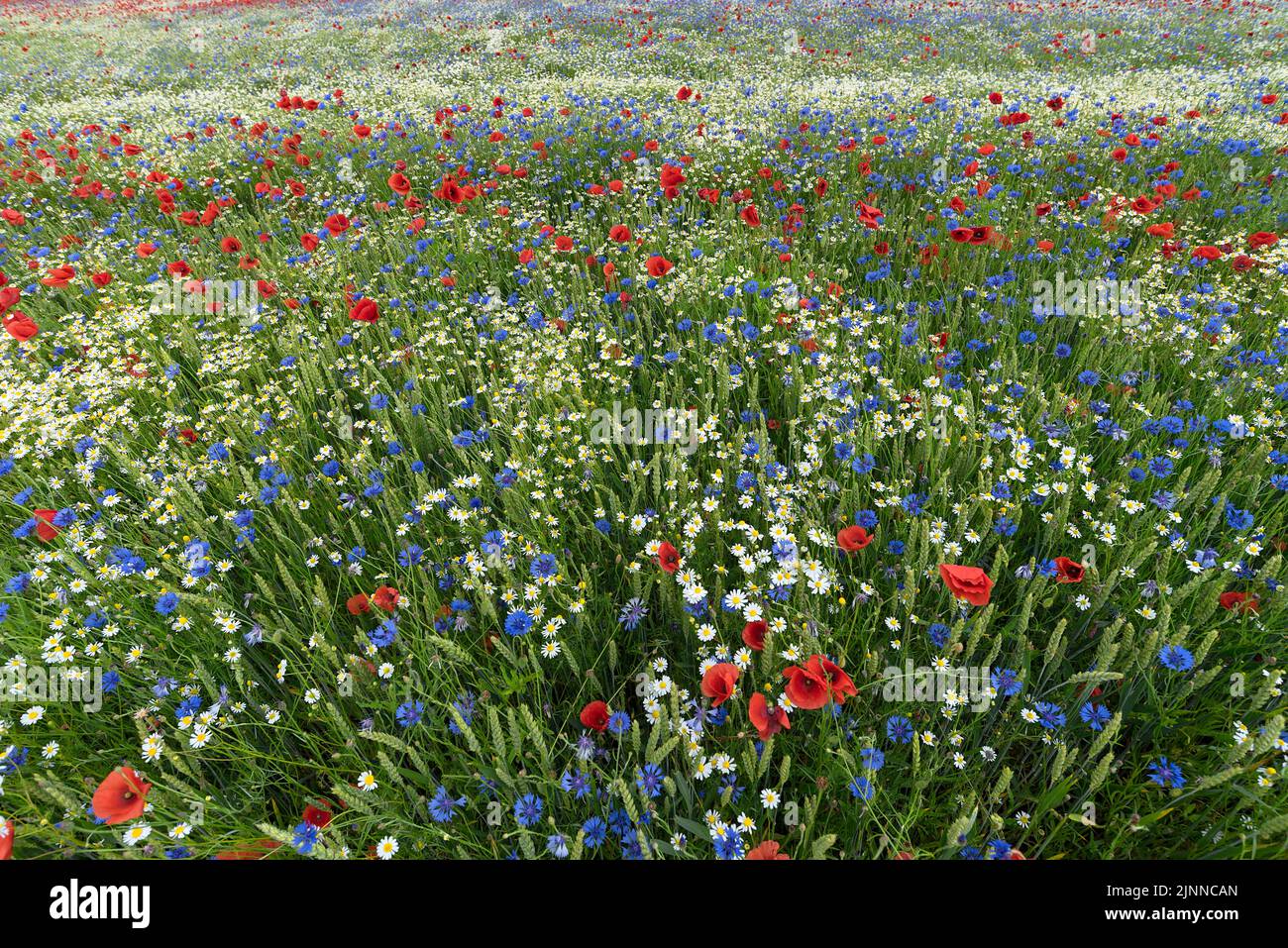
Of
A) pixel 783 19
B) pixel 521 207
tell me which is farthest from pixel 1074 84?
pixel 521 207

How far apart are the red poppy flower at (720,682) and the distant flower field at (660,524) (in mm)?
74

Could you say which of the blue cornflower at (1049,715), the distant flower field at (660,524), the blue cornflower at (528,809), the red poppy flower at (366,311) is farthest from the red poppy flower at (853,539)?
the red poppy flower at (366,311)

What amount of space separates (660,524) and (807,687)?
3.55 feet

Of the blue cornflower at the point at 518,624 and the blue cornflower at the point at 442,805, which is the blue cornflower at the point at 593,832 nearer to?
the blue cornflower at the point at 442,805

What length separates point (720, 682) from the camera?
161 cm

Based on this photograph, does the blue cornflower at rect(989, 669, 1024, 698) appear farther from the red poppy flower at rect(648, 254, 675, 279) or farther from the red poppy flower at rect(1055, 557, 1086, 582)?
the red poppy flower at rect(648, 254, 675, 279)

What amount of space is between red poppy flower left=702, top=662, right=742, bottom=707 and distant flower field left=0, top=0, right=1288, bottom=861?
0.24 ft

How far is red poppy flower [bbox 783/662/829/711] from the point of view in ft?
4.94

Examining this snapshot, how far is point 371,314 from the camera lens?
3340 millimetres

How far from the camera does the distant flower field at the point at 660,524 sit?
1.81m

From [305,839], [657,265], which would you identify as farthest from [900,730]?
[657,265]
